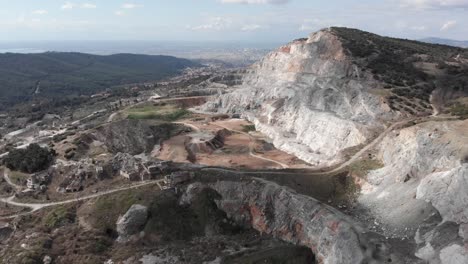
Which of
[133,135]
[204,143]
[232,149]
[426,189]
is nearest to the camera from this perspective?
[426,189]

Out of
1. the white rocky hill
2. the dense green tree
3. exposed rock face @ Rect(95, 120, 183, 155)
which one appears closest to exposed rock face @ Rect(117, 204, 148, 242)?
the white rocky hill

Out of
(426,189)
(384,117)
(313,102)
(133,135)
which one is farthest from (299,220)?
(133,135)

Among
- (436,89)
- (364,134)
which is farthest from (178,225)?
(436,89)

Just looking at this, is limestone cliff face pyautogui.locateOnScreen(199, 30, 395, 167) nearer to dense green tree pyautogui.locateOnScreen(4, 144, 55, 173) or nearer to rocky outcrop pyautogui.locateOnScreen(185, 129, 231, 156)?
rocky outcrop pyautogui.locateOnScreen(185, 129, 231, 156)

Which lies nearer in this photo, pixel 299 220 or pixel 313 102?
pixel 299 220

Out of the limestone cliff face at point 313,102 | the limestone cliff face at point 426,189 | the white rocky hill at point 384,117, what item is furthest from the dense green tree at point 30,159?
the limestone cliff face at point 426,189

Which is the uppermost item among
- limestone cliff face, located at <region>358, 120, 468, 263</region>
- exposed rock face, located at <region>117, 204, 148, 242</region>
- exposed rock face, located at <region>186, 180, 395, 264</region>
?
limestone cliff face, located at <region>358, 120, 468, 263</region>

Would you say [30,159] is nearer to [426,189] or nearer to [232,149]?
[232,149]
